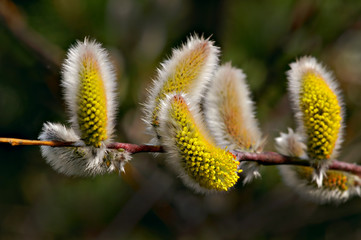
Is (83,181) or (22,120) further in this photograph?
(83,181)

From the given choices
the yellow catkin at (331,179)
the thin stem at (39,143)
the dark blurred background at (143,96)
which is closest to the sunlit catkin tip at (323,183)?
the yellow catkin at (331,179)

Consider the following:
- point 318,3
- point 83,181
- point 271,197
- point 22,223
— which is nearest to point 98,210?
point 83,181

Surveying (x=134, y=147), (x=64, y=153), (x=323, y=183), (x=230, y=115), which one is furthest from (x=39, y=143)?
(x=323, y=183)

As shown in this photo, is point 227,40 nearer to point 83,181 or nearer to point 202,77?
point 83,181

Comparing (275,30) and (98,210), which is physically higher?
(275,30)

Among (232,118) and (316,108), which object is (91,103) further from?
(316,108)

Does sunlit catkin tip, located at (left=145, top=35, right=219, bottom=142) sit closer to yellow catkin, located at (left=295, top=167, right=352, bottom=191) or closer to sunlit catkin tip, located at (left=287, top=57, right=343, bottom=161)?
sunlit catkin tip, located at (left=287, top=57, right=343, bottom=161)

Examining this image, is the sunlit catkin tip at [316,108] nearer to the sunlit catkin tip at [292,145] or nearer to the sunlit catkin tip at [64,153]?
the sunlit catkin tip at [292,145]

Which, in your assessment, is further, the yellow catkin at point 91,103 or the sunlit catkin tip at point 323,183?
the sunlit catkin tip at point 323,183
